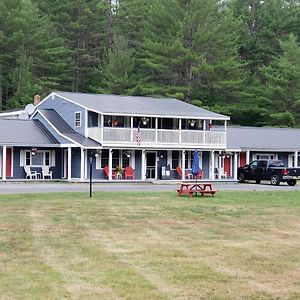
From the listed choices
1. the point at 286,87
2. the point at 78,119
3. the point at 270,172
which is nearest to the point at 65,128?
the point at 78,119

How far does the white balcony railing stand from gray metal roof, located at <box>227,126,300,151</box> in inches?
Result: 90.2

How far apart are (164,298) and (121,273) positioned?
183cm

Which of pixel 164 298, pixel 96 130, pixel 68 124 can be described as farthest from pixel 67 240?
pixel 68 124

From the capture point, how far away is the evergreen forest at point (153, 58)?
64250 mm

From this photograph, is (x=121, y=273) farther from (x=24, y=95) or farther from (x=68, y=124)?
(x=24, y=95)

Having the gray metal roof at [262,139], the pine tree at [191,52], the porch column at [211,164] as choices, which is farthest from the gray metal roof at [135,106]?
the pine tree at [191,52]

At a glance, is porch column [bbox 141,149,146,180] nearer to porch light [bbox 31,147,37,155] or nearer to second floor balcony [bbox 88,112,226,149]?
second floor balcony [bbox 88,112,226,149]

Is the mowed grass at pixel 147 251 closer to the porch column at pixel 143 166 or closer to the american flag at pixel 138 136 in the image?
the american flag at pixel 138 136

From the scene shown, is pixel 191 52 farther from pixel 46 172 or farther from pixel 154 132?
pixel 46 172

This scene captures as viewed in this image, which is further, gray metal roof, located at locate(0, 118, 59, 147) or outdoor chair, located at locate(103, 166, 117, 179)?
outdoor chair, located at locate(103, 166, 117, 179)

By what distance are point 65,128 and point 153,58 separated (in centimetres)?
2148

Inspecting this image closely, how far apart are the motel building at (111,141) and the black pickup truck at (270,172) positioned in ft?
11.6

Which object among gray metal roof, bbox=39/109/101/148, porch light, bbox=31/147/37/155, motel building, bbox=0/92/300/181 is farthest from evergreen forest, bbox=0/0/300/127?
porch light, bbox=31/147/37/155

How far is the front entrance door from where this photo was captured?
47000mm
